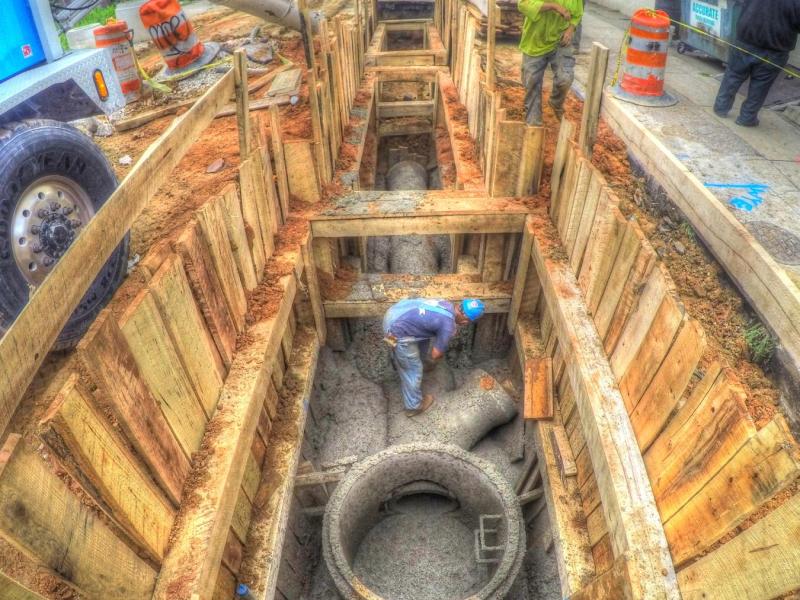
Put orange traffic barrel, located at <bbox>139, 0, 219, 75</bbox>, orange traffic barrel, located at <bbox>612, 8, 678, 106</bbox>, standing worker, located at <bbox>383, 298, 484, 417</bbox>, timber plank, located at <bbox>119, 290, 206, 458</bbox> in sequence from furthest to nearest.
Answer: orange traffic barrel, located at <bbox>139, 0, 219, 75</bbox> → orange traffic barrel, located at <bbox>612, 8, 678, 106</bbox> → standing worker, located at <bbox>383, 298, 484, 417</bbox> → timber plank, located at <bbox>119, 290, 206, 458</bbox>

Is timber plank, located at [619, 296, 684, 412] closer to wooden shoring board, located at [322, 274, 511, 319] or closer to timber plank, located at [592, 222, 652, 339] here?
timber plank, located at [592, 222, 652, 339]

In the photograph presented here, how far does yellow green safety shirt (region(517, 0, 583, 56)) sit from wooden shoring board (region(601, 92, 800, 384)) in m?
1.49

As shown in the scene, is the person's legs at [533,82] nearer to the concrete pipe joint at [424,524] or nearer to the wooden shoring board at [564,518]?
the wooden shoring board at [564,518]

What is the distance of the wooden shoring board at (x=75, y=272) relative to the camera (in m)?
1.75

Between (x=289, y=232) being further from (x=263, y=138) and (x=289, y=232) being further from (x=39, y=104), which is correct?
(x=39, y=104)

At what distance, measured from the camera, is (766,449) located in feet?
6.59

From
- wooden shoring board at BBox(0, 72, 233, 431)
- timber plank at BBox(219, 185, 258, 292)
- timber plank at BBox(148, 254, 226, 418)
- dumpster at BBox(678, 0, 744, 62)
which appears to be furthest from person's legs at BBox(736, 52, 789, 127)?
timber plank at BBox(148, 254, 226, 418)

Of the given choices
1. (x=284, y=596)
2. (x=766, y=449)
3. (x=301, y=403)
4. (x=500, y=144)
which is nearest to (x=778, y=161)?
(x=500, y=144)

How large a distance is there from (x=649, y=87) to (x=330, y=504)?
631cm

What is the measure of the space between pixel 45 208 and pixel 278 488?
7.76 ft

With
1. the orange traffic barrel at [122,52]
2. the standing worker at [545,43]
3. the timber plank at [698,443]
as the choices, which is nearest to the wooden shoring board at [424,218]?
the standing worker at [545,43]

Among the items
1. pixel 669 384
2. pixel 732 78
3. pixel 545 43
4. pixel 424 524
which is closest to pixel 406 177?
pixel 545 43

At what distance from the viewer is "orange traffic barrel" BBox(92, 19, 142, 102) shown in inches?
266

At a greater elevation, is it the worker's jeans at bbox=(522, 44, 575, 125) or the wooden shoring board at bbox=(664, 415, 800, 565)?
the worker's jeans at bbox=(522, 44, 575, 125)
